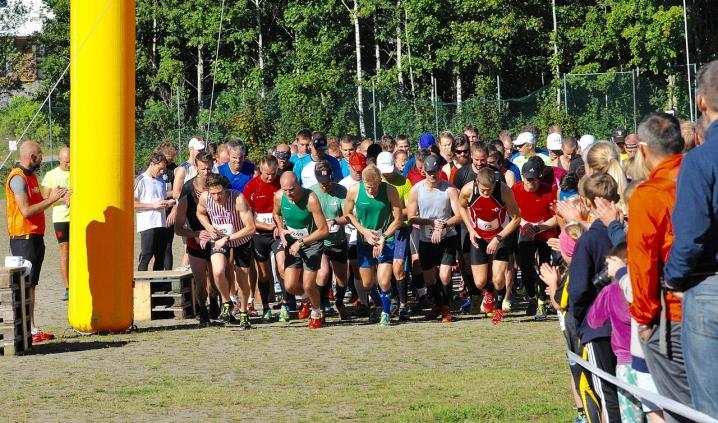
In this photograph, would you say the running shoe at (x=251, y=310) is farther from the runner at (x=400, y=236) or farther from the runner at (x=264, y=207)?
the runner at (x=400, y=236)

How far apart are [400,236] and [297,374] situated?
3.78 m

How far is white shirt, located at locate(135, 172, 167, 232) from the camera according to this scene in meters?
16.1

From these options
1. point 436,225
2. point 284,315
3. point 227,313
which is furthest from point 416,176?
point 227,313

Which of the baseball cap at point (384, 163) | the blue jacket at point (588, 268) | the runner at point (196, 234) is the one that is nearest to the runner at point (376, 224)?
the baseball cap at point (384, 163)

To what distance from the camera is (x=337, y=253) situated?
14.6 metres

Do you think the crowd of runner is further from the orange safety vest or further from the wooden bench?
the wooden bench

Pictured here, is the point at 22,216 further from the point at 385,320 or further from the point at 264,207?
the point at 385,320

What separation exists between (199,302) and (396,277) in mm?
2291

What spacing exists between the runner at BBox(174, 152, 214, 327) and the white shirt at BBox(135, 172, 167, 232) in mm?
1572

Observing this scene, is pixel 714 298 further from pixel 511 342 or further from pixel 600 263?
pixel 511 342

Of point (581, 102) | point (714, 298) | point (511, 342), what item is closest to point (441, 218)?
point (511, 342)

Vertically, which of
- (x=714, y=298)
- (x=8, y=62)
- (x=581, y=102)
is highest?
(x=8, y=62)

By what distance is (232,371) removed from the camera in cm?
1127

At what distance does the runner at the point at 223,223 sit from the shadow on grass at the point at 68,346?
57.6 inches
